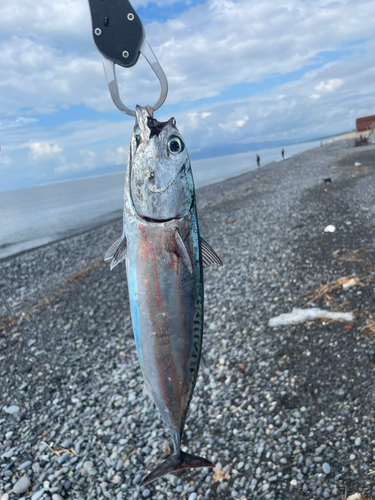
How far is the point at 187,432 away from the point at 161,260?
5.30 m

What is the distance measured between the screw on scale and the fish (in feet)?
0.81

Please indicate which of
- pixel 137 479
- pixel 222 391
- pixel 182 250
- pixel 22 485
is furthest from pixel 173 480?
pixel 182 250

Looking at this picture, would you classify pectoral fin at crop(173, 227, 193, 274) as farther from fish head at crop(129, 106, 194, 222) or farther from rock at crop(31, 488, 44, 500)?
rock at crop(31, 488, 44, 500)

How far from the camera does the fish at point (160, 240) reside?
2316 mm

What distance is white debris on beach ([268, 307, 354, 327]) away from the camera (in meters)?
8.20

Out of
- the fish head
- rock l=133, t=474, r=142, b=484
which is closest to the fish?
the fish head

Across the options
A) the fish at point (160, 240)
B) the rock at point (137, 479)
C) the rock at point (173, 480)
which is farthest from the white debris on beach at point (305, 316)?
the fish at point (160, 240)

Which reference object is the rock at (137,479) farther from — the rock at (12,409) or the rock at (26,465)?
the rock at (12,409)

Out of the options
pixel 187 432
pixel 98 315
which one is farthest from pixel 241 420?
pixel 98 315

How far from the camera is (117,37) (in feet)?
7.25

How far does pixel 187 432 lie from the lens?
21.2ft

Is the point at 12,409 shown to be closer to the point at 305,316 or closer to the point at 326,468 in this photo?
the point at 326,468

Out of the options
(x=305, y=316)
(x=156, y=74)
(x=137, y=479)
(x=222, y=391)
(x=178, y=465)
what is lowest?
(x=137, y=479)

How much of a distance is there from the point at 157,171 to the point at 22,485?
6.29m
